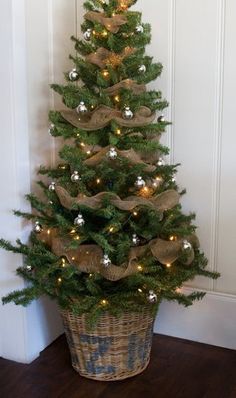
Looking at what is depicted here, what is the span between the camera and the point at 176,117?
6.09 feet

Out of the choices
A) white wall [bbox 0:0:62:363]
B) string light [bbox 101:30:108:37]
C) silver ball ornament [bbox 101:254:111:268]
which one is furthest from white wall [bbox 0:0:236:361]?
silver ball ornament [bbox 101:254:111:268]

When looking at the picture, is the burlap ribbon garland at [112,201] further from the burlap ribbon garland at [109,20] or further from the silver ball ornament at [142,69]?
the burlap ribbon garland at [109,20]

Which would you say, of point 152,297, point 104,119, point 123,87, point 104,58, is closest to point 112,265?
point 152,297

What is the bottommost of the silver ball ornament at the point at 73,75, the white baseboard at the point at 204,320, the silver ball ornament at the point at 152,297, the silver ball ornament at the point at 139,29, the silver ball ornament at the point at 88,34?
the white baseboard at the point at 204,320

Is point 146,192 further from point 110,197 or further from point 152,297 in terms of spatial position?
point 152,297

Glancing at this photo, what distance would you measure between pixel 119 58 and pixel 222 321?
109cm

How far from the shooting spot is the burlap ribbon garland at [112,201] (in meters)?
1.48

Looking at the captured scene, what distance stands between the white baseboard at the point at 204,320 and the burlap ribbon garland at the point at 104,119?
78cm

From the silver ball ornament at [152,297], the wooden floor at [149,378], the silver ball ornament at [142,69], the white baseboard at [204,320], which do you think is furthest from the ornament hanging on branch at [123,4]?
the wooden floor at [149,378]

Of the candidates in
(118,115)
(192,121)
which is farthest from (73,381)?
(192,121)

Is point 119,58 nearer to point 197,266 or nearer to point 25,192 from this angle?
point 25,192

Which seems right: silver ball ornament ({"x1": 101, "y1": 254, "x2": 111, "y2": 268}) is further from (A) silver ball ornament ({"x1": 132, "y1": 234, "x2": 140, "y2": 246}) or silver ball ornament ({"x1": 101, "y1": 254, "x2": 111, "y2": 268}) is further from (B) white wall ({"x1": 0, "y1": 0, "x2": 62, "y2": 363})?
(B) white wall ({"x1": 0, "y1": 0, "x2": 62, "y2": 363})

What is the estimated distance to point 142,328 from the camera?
5.41 feet

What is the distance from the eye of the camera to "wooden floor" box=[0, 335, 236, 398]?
5.22ft
